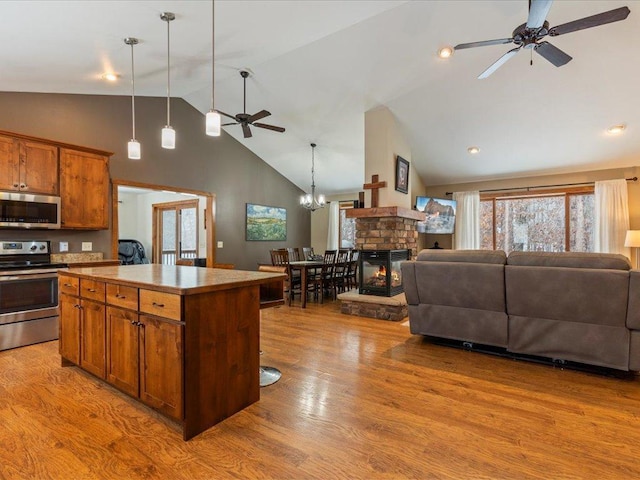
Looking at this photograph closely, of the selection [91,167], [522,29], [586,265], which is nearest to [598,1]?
[522,29]

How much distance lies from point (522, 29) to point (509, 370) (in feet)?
9.70

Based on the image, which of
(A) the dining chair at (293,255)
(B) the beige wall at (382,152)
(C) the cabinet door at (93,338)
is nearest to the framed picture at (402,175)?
(B) the beige wall at (382,152)

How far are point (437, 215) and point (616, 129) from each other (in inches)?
131

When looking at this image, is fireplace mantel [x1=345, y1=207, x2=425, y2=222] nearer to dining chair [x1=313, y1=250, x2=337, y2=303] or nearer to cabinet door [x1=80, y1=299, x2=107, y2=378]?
dining chair [x1=313, y1=250, x2=337, y2=303]

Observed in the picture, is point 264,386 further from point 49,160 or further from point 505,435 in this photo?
point 49,160

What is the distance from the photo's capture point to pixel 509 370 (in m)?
2.94

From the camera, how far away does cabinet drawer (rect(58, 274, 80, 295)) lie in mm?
2715

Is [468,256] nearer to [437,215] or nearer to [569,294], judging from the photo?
[569,294]

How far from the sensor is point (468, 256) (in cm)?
332

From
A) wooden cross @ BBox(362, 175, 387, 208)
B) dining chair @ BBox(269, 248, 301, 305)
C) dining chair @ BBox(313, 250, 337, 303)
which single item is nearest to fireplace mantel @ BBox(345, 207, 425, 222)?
wooden cross @ BBox(362, 175, 387, 208)

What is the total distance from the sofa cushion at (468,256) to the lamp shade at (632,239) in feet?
A: 14.6

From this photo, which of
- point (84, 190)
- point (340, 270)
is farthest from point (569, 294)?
point (84, 190)

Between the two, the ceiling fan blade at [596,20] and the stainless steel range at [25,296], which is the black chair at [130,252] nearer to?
the stainless steel range at [25,296]

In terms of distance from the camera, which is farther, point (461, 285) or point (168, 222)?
point (168, 222)
